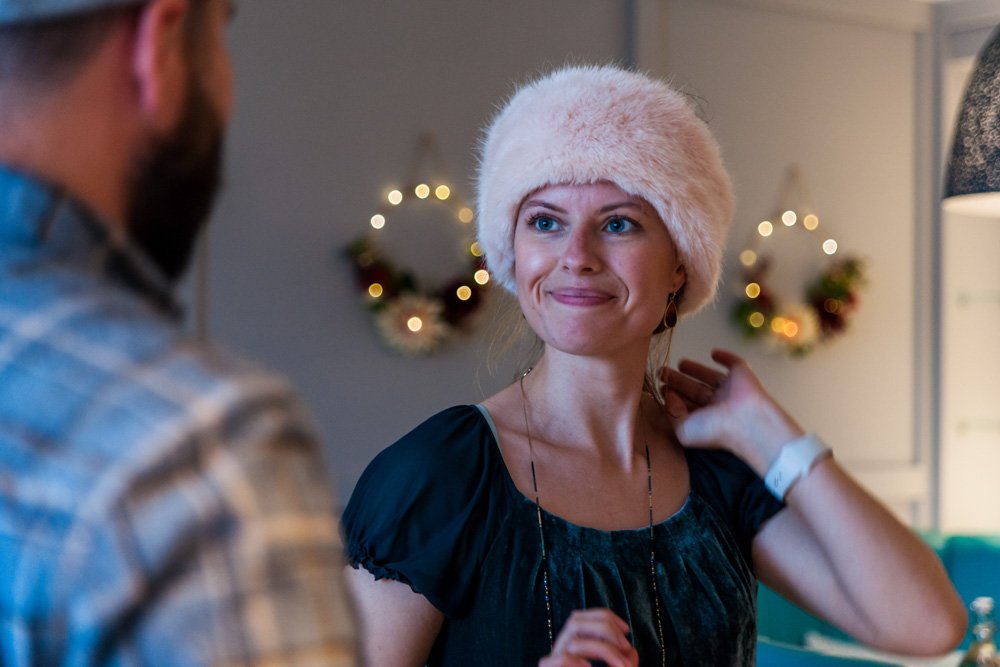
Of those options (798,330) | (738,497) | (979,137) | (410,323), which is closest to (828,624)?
(798,330)

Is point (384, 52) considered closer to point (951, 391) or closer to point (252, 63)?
point (252, 63)

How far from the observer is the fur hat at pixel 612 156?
152cm

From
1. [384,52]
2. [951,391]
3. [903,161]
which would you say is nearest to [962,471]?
[951,391]

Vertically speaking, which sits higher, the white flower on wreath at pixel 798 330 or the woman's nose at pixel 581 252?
the woman's nose at pixel 581 252

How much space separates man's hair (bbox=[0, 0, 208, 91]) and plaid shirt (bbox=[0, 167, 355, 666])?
74mm

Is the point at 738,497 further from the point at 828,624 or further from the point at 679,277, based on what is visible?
the point at 828,624

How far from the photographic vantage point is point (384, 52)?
3.88m

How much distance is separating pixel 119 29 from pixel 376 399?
11.5 ft

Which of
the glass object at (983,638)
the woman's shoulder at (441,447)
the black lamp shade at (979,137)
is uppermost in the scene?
the black lamp shade at (979,137)

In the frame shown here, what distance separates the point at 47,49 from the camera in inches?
16.6

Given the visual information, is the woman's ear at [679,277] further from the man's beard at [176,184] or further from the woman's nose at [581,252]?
the man's beard at [176,184]

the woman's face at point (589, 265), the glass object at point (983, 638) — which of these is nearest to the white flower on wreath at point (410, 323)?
the glass object at point (983, 638)

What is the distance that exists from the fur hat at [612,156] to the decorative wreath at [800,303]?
306 centimetres

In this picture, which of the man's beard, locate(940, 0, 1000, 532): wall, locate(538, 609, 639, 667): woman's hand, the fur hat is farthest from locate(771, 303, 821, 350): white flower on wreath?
the man's beard
